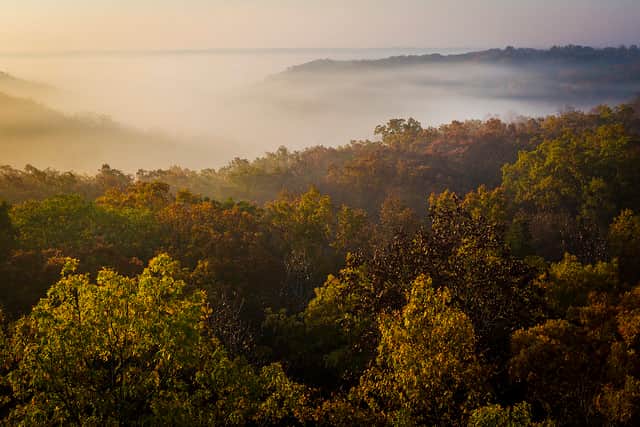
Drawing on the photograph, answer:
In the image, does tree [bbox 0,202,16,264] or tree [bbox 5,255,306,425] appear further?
tree [bbox 0,202,16,264]

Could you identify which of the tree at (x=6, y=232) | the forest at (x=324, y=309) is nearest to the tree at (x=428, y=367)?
the forest at (x=324, y=309)

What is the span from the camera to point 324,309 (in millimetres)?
34188

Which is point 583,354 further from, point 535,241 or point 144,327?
point 535,241

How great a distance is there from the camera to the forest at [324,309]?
19.0 metres

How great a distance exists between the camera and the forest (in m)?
19.0

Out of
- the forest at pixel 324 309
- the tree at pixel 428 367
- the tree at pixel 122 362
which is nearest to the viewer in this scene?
the tree at pixel 122 362

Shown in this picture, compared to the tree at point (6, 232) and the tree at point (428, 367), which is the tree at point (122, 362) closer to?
the tree at point (428, 367)

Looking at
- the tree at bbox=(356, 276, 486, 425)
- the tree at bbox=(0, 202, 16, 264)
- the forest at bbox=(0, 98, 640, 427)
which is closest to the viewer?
the forest at bbox=(0, 98, 640, 427)

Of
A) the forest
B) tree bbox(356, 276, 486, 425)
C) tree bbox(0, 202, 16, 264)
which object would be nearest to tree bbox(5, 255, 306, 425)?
the forest

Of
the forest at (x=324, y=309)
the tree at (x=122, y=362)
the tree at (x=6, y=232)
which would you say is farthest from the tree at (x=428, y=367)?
the tree at (x=6, y=232)

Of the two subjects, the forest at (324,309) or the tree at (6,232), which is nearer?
the forest at (324,309)

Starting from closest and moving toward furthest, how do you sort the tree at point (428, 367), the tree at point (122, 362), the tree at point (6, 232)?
the tree at point (122, 362) → the tree at point (428, 367) → the tree at point (6, 232)

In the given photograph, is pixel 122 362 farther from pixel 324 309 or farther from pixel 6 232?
pixel 6 232

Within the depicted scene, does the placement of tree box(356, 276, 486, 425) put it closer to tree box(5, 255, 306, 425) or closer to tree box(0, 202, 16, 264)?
tree box(5, 255, 306, 425)
